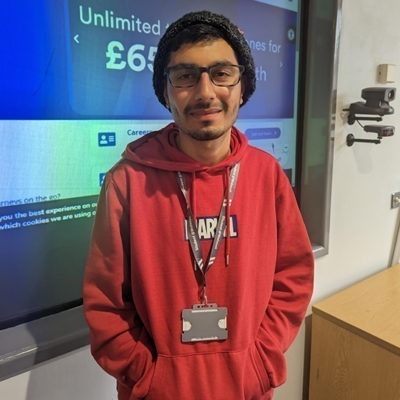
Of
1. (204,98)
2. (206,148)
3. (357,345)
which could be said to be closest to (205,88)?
(204,98)

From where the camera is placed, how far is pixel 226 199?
89cm

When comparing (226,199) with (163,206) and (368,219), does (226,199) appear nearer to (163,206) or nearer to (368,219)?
(163,206)

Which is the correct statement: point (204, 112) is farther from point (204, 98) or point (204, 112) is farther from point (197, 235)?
point (197, 235)

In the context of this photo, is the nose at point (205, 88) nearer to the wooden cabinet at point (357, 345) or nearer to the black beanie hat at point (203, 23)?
the black beanie hat at point (203, 23)

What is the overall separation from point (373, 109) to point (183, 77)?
1.10 meters

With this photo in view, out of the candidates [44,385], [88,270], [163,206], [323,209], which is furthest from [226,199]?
[323,209]

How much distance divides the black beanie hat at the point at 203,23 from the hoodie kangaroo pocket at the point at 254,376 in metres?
0.63

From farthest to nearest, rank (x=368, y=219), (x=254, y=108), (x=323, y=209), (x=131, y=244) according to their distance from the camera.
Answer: (x=368, y=219), (x=323, y=209), (x=254, y=108), (x=131, y=244)

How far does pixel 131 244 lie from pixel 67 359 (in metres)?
0.45

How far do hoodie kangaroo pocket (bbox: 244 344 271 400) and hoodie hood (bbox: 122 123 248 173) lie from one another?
0.44 metres

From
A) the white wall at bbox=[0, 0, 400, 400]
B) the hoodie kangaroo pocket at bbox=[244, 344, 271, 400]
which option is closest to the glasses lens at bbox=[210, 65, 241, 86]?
the hoodie kangaroo pocket at bbox=[244, 344, 271, 400]

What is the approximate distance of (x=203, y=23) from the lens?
79 centimetres

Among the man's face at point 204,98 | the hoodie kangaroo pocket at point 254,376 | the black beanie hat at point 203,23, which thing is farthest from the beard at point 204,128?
the hoodie kangaroo pocket at point 254,376

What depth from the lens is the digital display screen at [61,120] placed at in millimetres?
989
